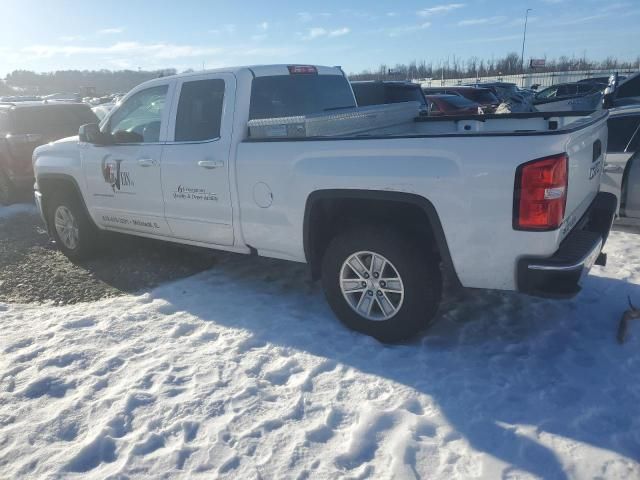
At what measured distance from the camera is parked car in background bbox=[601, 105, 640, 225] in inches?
195

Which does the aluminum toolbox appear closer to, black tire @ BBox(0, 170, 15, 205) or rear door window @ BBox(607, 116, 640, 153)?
rear door window @ BBox(607, 116, 640, 153)

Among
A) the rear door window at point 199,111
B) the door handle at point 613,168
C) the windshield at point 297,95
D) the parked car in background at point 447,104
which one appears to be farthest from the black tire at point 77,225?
the parked car in background at point 447,104

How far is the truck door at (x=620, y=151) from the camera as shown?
504 centimetres

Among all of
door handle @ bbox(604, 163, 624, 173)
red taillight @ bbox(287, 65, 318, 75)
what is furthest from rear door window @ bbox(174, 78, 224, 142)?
door handle @ bbox(604, 163, 624, 173)

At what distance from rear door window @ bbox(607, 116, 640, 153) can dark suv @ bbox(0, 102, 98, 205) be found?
8.50 meters

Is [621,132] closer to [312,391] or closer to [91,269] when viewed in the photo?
[312,391]

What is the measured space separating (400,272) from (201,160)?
190 centimetres

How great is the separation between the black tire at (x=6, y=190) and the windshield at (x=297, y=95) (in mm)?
6739

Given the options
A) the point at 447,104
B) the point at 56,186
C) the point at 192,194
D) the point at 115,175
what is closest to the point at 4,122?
the point at 56,186

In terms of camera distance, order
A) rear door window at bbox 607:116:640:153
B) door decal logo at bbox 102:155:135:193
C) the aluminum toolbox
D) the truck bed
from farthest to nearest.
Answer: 1. rear door window at bbox 607:116:640:153
2. door decal logo at bbox 102:155:135:193
3. the truck bed
4. the aluminum toolbox

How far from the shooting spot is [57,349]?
12.4 ft

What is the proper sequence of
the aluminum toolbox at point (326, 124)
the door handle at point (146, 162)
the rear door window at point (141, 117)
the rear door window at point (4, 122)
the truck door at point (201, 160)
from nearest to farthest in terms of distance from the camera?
1. the aluminum toolbox at point (326, 124)
2. the truck door at point (201, 160)
3. the door handle at point (146, 162)
4. the rear door window at point (141, 117)
5. the rear door window at point (4, 122)

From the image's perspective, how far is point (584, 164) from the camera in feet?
11.1

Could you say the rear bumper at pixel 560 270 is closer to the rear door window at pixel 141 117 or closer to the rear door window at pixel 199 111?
the rear door window at pixel 199 111
